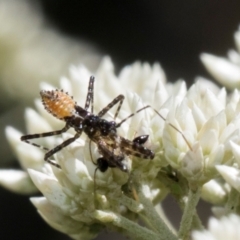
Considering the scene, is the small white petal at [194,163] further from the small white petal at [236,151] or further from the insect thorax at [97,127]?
the insect thorax at [97,127]

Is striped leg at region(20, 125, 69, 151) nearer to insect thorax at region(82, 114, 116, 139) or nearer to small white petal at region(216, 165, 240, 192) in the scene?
insect thorax at region(82, 114, 116, 139)

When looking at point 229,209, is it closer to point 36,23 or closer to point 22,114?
point 22,114

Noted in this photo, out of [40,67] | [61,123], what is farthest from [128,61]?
[61,123]

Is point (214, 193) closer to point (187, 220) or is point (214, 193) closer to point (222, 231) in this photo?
point (187, 220)

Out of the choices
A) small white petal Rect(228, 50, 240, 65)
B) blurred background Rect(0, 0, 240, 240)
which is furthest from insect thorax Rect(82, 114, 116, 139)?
blurred background Rect(0, 0, 240, 240)

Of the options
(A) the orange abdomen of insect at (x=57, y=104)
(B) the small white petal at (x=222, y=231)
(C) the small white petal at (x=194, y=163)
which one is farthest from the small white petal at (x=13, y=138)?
(B) the small white petal at (x=222, y=231)
